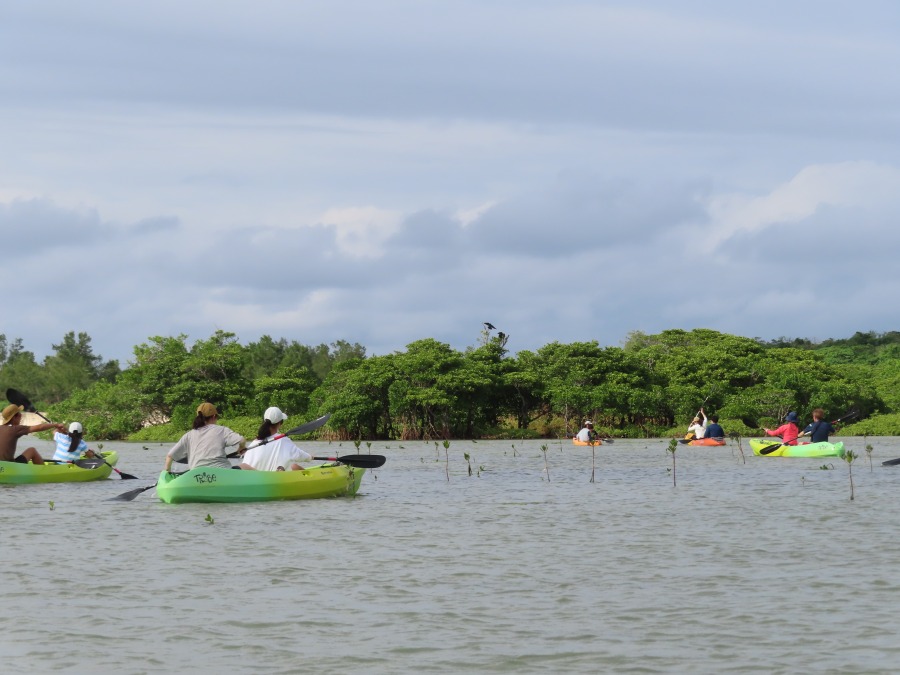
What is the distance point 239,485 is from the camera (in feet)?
60.4

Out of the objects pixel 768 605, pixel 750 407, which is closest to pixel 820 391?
pixel 750 407

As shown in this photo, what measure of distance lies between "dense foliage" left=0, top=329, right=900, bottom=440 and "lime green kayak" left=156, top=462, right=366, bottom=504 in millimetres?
34432

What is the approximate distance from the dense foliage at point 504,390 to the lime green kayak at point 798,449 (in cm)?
2120

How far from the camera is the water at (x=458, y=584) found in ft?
26.6

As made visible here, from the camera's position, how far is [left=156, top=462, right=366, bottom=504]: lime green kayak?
717 inches

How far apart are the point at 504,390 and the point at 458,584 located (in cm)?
4796

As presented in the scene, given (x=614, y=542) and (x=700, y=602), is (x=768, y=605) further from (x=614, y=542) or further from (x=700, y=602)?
(x=614, y=542)

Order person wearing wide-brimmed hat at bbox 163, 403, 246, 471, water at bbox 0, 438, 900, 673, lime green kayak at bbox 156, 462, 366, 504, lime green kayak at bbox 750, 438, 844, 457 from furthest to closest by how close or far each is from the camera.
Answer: lime green kayak at bbox 750, 438, 844, 457, lime green kayak at bbox 156, 462, 366, 504, person wearing wide-brimmed hat at bbox 163, 403, 246, 471, water at bbox 0, 438, 900, 673

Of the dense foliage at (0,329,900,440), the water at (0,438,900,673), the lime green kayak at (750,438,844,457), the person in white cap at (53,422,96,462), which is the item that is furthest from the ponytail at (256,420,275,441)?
the dense foliage at (0,329,900,440)

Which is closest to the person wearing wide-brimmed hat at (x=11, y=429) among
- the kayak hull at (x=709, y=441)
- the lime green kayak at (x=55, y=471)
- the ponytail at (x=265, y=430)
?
the lime green kayak at (x=55, y=471)

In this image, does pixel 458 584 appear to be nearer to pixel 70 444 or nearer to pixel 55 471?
pixel 55 471

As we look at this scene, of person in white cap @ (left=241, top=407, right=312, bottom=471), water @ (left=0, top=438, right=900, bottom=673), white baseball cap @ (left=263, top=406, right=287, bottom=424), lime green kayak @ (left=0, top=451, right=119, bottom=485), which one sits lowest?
water @ (left=0, top=438, right=900, bottom=673)

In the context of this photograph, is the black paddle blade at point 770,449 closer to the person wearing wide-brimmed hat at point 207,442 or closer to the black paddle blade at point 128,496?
the person wearing wide-brimmed hat at point 207,442

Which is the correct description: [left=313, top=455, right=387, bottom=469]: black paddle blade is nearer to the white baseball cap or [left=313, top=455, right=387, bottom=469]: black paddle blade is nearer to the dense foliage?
the white baseball cap
